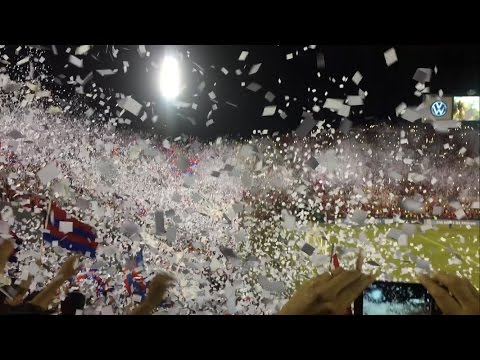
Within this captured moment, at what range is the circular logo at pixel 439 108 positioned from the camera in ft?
10.7

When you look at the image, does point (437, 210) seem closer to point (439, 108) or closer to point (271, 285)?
point (439, 108)

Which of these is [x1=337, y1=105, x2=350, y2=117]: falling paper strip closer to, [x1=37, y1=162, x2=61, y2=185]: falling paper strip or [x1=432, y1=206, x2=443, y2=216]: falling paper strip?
[x1=432, y1=206, x2=443, y2=216]: falling paper strip

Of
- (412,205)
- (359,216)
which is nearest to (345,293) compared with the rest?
(359,216)

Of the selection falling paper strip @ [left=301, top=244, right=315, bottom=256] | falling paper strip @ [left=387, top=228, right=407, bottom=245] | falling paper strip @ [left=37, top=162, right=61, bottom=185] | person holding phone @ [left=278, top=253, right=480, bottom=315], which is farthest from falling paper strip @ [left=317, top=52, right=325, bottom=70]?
falling paper strip @ [left=387, top=228, right=407, bottom=245]

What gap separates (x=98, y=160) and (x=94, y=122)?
0.48m

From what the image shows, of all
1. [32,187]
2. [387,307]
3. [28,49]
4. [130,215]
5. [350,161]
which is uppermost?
[28,49]

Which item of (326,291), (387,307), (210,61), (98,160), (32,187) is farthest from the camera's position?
(98,160)

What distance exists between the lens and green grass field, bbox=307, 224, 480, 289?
4.68 meters

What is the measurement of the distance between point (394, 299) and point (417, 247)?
391cm

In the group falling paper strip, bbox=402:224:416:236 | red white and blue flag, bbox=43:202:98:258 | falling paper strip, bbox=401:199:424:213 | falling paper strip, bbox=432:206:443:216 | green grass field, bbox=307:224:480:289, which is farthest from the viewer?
falling paper strip, bbox=402:224:416:236

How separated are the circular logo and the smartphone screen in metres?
2.09
